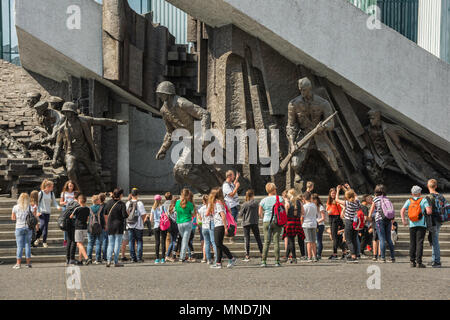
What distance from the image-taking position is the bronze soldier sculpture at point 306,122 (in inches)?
489

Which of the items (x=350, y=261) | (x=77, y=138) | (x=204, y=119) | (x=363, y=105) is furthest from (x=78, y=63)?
(x=350, y=261)

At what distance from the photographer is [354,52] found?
1306cm

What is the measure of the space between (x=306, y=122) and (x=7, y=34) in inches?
519

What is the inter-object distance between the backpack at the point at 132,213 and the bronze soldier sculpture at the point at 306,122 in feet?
13.0

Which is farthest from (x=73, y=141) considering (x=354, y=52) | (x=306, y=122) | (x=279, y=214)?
(x=279, y=214)

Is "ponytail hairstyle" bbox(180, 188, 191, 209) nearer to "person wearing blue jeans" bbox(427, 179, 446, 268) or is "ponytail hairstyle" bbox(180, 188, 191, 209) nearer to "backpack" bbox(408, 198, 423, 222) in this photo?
"backpack" bbox(408, 198, 423, 222)

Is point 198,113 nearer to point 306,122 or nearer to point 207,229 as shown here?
point 306,122

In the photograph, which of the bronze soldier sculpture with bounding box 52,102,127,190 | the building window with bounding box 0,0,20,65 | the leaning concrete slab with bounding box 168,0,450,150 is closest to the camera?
the leaning concrete slab with bounding box 168,0,450,150

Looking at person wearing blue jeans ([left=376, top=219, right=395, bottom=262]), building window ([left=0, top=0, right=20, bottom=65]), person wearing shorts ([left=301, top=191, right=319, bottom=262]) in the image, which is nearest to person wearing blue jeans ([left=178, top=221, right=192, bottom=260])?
person wearing shorts ([left=301, top=191, right=319, bottom=262])

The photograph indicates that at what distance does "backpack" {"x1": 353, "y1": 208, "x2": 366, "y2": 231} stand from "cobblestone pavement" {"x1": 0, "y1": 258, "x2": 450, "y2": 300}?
56 cm

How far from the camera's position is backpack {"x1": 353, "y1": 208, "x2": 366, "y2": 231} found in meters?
9.34

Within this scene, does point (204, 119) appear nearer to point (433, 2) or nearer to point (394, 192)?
point (394, 192)

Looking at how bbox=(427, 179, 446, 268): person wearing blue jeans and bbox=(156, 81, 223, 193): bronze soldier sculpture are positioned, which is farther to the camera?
bbox=(156, 81, 223, 193): bronze soldier sculpture

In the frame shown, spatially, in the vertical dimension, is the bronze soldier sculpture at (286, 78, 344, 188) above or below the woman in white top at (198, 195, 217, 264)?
above
